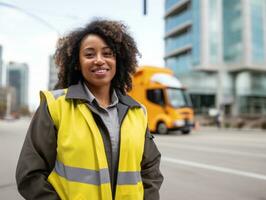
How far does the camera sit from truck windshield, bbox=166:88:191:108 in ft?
59.6

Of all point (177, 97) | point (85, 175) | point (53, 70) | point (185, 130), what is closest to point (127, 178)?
point (85, 175)

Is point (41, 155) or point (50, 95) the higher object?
point (50, 95)

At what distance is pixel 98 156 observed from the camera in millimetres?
1721

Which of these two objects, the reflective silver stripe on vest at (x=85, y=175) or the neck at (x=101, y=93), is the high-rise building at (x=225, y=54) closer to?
the neck at (x=101, y=93)

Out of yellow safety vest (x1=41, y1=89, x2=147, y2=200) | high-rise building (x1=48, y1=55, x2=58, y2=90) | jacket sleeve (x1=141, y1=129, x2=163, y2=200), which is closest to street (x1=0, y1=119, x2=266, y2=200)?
high-rise building (x1=48, y1=55, x2=58, y2=90)

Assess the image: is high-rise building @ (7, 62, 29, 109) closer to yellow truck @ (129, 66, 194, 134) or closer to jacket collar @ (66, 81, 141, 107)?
yellow truck @ (129, 66, 194, 134)

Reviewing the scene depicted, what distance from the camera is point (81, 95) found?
1.85m

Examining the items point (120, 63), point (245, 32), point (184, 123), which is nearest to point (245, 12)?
point (245, 32)

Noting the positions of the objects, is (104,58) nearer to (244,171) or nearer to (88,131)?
(88,131)

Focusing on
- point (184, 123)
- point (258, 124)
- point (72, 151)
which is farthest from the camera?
point (258, 124)

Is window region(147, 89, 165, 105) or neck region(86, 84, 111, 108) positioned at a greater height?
window region(147, 89, 165, 105)

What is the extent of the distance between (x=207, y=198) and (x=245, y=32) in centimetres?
4656

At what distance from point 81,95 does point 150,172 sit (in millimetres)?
598

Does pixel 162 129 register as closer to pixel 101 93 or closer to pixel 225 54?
pixel 101 93
